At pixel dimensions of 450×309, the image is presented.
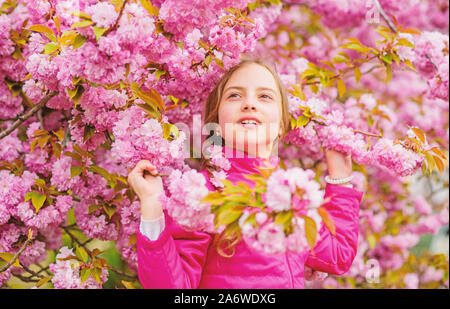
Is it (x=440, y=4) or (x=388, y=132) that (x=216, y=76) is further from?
(x=440, y=4)

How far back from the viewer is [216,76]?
6.08 ft

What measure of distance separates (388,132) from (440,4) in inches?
65.9

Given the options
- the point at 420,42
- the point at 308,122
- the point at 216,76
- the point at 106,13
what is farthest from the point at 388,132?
the point at 106,13

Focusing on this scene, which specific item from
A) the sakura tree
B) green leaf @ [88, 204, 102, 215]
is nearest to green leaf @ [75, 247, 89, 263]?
the sakura tree

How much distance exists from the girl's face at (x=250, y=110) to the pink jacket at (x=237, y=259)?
0.08 m

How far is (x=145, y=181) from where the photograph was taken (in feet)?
4.30

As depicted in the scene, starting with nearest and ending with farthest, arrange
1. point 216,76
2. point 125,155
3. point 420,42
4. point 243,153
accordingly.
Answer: point 125,155 < point 243,153 < point 216,76 < point 420,42

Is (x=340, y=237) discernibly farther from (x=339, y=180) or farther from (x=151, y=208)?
(x=151, y=208)

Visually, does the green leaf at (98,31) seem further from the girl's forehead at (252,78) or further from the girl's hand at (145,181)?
the girl's forehead at (252,78)

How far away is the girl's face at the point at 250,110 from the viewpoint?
1.59 meters

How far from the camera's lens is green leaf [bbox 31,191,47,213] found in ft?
6.11

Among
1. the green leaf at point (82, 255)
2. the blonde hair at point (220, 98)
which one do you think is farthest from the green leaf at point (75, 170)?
the blonde hair at point (220, 98)

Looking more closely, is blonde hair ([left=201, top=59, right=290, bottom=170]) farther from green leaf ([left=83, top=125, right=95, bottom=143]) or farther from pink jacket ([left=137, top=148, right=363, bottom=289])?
green leaf ([left=83, top=125, right=95, bottom=143])

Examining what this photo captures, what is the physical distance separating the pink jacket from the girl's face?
0.08m
